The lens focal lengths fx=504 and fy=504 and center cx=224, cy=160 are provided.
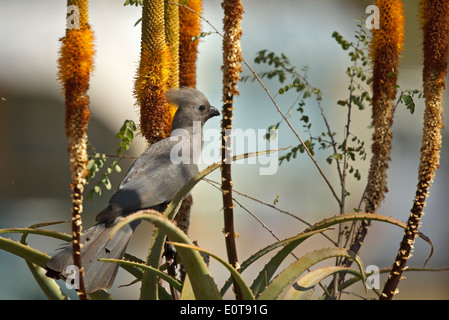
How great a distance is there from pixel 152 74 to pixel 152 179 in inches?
14.2

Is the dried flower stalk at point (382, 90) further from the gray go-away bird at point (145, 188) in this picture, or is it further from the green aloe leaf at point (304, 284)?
the gray go-away bird at point (145, 188)

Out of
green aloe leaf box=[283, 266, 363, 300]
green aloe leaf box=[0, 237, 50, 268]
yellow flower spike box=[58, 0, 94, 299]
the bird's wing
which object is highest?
yellow flower spike box=[58, 0, 94, 299]

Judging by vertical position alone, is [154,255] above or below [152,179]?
below

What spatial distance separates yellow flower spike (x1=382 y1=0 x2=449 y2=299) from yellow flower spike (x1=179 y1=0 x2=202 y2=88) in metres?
0.65

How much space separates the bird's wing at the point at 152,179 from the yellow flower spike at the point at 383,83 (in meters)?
0.59

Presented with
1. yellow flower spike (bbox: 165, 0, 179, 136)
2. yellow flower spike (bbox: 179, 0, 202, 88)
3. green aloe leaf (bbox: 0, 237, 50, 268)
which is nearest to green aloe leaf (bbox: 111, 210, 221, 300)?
green aloe leaf (bbox: 0, 237, 50, 268)

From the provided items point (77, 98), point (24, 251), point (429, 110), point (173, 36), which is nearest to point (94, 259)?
point (24, 251)

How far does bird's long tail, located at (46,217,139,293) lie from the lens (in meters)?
1.09

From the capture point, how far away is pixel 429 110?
117cm

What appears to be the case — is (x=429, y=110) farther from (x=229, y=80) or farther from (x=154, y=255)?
(x=154, y=255)

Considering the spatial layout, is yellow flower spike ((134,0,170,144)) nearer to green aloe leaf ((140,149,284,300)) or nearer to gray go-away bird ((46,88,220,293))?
gray go-away bird ((46,88,220,293))

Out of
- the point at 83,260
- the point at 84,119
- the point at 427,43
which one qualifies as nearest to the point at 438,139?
the point at 427,43
